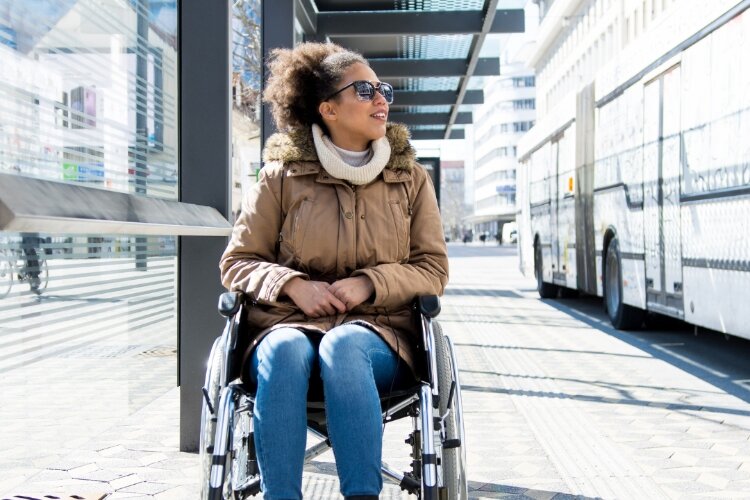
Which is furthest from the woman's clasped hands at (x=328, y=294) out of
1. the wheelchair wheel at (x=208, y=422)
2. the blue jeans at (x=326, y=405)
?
the wheelchair wheel at (x=208, y=422)

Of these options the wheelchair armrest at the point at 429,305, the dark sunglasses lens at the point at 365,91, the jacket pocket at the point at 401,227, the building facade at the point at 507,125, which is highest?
the building facade at the point at 507,125

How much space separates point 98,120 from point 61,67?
50 centimetres

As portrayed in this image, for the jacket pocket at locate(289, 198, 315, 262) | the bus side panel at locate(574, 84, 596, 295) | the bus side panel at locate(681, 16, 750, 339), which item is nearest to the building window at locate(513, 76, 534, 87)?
the bus side panel at locate(574, 84, 596, 295)

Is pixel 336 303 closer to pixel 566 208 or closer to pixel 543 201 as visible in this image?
pixel 566 208

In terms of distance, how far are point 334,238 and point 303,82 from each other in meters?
0.72

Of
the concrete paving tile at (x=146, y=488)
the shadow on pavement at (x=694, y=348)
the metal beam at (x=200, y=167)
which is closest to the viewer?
the concrete paving tile at (x=146, y=488)

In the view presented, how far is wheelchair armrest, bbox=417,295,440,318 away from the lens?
11.0 ft

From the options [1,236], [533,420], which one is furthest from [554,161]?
[1,236]

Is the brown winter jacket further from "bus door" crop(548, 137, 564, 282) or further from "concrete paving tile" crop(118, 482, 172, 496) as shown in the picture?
"bus door" crop(548, 137, 564, 282)

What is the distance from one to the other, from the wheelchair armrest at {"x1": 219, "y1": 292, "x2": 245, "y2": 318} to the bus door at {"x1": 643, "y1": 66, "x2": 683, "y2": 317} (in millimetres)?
6661

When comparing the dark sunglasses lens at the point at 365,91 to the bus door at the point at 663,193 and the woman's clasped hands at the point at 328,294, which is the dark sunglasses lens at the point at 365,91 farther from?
the bus door at the point at 663,193

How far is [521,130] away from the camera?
4624 inches

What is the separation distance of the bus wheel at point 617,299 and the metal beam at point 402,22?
318 centimetres

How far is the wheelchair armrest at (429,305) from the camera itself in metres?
3.34
